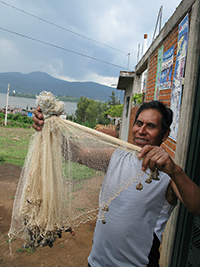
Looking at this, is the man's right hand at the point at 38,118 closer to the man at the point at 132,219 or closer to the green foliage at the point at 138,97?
the man at the point at 132,219

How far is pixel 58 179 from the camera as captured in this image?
1.43m

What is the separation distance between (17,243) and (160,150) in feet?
11.8

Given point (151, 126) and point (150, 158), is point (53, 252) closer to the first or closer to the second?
point (151, 126)

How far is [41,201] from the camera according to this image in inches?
52.9

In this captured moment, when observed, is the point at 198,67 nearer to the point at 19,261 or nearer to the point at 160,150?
the point at 160,150

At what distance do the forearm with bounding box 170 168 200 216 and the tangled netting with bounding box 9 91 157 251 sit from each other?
24 centimetres

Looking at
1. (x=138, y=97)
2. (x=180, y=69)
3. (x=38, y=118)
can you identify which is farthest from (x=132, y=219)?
(x=138, y=97)

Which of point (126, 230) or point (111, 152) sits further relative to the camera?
point (111, 152)

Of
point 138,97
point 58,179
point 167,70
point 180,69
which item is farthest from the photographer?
point 138,97

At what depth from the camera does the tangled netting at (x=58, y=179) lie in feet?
4.27

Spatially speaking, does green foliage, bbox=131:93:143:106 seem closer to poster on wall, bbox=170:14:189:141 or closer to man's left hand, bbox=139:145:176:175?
poster on wall, bbox=170:14:189:141

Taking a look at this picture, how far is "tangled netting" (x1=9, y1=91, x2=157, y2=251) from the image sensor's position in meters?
1.30

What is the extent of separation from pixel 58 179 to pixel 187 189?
0.84 m

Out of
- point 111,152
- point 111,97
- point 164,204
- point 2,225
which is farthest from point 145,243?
point 111,97
